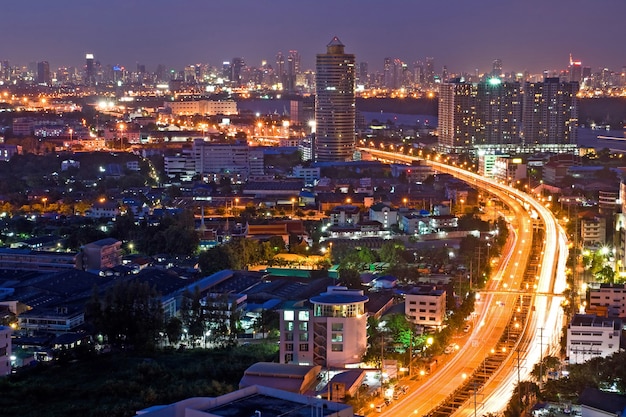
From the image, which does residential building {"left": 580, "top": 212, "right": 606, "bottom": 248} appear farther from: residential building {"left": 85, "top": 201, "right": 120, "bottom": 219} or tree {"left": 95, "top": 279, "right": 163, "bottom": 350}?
residential building {"left": 85, "top": 201, "right": 120, "bottom": 219}

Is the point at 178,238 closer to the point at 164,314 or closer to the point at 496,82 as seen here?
the point at 164,314

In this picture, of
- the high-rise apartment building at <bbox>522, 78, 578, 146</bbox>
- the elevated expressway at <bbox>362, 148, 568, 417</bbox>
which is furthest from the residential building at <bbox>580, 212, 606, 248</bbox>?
the high-rise apartment building at <bbox>522, 78, 578, 146</bbox>

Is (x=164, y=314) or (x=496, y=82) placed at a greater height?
(x=496, y=82)

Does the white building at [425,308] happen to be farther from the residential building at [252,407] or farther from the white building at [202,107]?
the white building at [202,107]

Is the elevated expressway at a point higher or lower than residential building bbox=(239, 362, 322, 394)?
lower

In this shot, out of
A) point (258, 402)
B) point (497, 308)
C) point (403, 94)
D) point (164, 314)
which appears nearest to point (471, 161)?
point (497, 308)

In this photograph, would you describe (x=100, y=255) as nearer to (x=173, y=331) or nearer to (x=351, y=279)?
(x=351, y=279)
